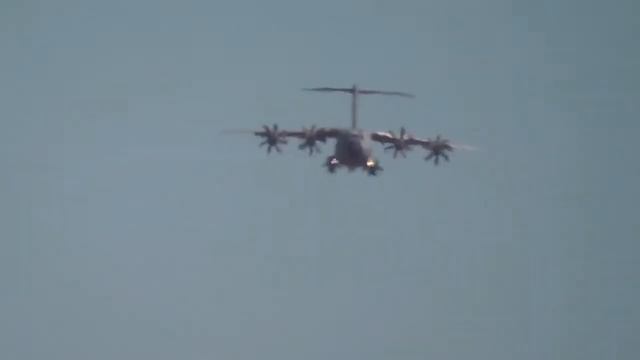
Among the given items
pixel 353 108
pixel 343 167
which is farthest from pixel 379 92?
pixel 343 167

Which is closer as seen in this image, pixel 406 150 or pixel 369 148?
pixel 369 148

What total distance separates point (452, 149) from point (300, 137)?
6386 millimetres

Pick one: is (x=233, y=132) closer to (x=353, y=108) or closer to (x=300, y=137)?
(x=300, y=137)

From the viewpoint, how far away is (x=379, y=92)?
48.9 metres

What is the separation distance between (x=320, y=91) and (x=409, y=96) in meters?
3.31

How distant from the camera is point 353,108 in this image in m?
49.7

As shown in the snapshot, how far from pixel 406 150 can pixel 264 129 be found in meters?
5.64

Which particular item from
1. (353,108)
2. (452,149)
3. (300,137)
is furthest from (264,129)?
(452,149)

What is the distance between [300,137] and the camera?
4712 cm

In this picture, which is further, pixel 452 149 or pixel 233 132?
pixel 452 149

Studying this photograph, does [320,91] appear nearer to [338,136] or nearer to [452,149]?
[338,136]

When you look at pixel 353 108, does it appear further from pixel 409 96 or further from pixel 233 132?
pixel 233 132

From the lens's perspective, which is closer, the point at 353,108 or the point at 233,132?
the point at 233,132

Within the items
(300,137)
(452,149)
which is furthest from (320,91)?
(452,149)
